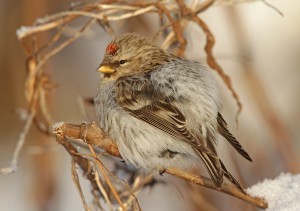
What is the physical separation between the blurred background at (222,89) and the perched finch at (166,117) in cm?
76

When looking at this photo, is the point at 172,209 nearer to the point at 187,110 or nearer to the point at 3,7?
the point at 187,110

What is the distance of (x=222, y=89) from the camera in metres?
Result: 4.65

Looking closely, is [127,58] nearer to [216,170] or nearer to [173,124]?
[173,124]

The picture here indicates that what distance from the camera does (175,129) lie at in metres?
3.02

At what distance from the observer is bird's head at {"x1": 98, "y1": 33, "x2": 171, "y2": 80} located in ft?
11.5

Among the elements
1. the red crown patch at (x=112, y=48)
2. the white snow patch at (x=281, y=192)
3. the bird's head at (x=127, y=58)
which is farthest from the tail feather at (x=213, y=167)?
the red crown patch at (x=112, y=48)

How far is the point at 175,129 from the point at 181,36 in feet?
2.36

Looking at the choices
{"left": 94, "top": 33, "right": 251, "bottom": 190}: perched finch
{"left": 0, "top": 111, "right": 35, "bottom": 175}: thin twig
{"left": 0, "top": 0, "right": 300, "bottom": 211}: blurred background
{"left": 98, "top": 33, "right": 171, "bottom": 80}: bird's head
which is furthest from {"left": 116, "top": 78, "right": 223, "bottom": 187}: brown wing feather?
{"left": 0, "top": 0, "right": 300, "bottom": 211}: blurred background

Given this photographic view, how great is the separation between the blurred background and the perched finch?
2.50ft

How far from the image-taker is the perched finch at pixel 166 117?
10.0 feet

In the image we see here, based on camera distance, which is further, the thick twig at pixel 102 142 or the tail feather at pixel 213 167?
the tail feather at pixel 213 167

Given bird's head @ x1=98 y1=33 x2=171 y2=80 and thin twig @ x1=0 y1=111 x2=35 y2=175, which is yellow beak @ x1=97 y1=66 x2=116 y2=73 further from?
thin twig @ x1=0 y1=111 x2=35 y2=175

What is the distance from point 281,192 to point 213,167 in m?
0.31

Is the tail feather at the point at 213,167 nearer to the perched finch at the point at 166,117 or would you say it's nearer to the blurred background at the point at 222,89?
the perched finch at the point at 166,117
